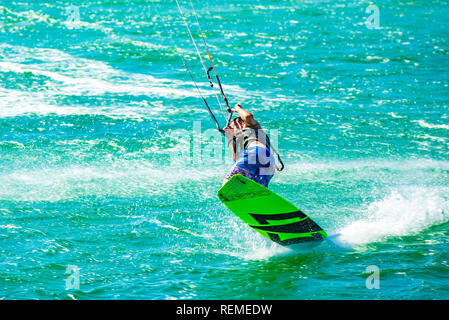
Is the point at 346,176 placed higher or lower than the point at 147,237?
higher

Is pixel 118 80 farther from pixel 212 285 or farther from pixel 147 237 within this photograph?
pixel 212 285

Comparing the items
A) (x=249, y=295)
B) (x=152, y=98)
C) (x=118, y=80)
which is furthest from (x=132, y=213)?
(x=118, y=80)

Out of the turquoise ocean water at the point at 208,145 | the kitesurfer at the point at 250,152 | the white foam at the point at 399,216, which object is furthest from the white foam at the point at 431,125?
the kitesurfer at the point at 250,152

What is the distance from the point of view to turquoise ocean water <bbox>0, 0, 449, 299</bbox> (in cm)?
966

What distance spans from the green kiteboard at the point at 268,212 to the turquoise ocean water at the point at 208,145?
292mm

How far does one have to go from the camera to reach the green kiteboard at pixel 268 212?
959 centimetres

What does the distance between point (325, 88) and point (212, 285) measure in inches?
446

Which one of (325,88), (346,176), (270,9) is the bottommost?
(346,176)

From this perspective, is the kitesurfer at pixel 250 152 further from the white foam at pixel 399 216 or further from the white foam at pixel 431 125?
the white foam at pixel 431 125

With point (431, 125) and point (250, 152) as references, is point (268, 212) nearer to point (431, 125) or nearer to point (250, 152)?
point (250, 152)

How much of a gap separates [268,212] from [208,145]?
5.82 m

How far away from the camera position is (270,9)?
1070 inches

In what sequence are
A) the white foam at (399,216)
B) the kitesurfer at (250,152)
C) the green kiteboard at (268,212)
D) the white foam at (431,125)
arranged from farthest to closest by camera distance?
1. the white foam at (431,125)
2. the white foam at (399,216)
3. the kitesurfer at (250,152)
4. the green kiteboard at (268,212)
